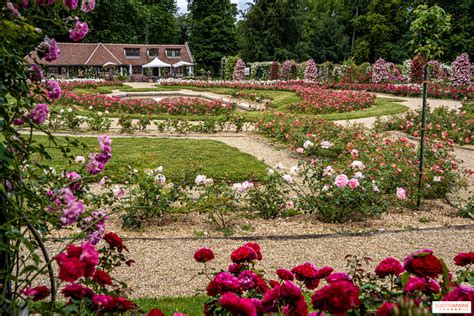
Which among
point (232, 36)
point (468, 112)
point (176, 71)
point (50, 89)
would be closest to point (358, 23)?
point (232, 36)

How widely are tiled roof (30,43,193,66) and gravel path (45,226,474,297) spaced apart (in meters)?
38.8

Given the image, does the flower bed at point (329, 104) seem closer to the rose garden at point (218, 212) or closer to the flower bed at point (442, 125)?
the rose garden at point (218, 212)

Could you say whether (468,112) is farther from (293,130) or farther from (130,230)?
(130,230)

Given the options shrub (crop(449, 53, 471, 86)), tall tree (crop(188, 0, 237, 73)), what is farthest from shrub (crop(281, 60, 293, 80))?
tall tree (crop(188, 0, 237, 73))

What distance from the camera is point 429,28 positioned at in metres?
5.85

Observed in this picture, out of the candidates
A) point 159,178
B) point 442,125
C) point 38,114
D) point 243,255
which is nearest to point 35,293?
point 38,114

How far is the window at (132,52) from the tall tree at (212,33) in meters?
6.35

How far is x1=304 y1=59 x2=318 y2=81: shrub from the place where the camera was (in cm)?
3382

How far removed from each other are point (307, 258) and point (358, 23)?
154 ft

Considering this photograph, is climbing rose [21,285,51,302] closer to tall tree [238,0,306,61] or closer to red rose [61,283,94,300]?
red rose [61,283,94,300]

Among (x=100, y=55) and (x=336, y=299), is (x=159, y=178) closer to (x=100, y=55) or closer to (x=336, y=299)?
(x=336, y=299)

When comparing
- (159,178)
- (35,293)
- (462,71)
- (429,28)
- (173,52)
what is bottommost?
(159,178)

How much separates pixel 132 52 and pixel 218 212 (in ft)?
135

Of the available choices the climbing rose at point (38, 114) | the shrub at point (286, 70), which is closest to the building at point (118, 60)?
the shrub at point (286, 70)
